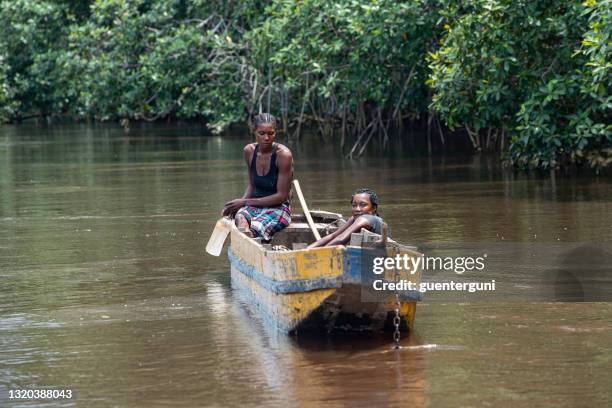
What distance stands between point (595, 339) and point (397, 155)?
16.9 m

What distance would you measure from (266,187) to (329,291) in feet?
8.91

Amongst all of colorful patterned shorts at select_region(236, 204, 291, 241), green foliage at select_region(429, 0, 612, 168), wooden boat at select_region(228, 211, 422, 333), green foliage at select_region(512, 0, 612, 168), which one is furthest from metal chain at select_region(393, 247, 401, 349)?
green foliage at select_region(429, 0, 612, 168)

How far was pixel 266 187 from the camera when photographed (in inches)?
438

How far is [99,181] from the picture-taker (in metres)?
21.9

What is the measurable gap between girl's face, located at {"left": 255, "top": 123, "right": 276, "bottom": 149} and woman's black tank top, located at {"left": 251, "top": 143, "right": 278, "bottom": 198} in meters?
0.10

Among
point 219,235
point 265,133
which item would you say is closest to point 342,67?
point 219,235

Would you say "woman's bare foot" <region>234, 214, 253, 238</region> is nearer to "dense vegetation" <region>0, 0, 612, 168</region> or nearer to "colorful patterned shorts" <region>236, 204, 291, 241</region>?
"colorful patterned shorts" <region>236, 204, 291, 241</region>

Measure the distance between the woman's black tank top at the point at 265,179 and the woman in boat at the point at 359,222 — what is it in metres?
1.63

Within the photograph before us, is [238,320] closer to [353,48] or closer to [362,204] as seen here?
[362,204]

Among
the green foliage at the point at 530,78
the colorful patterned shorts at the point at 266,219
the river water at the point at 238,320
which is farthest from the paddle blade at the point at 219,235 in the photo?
the green foliage at the point at 530,78

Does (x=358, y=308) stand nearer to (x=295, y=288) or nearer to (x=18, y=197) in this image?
(x=295, y=288)

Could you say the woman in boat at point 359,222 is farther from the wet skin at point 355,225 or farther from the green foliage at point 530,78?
the green foliage at point 530,78

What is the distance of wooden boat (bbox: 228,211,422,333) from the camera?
8.45m

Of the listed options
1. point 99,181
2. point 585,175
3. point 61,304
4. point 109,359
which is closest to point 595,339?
point 109,359
